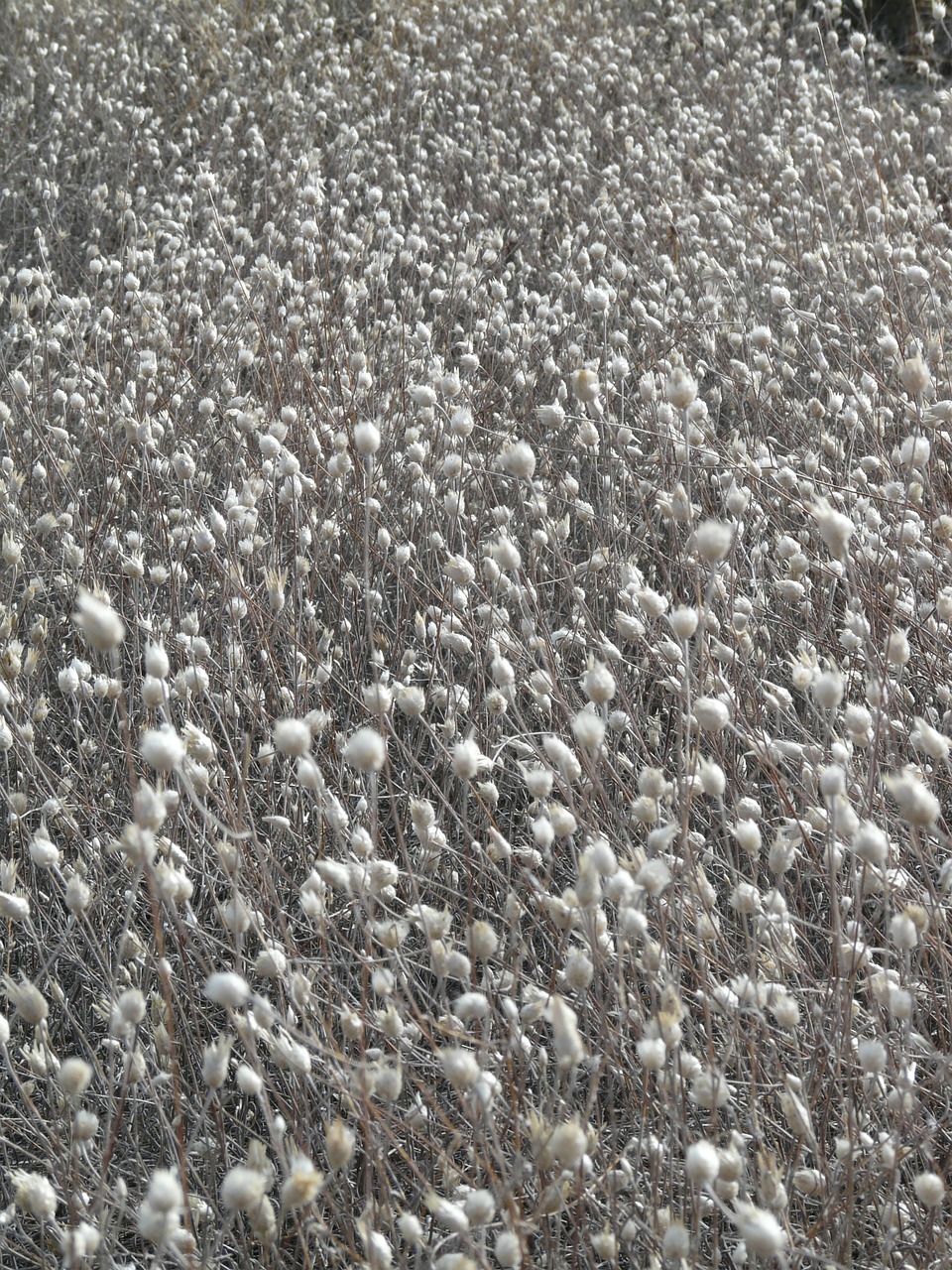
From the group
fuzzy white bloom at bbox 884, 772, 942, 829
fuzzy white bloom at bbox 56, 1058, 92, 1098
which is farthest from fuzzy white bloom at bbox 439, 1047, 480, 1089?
fuzzy white bloom at bbox 884, 772, 942, 829

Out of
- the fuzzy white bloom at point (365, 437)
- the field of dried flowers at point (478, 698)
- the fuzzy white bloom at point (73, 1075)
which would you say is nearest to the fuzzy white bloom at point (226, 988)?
the field of dried flowers at point (478, 698)

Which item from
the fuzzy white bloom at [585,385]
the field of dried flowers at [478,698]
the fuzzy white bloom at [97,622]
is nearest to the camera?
the fuzzy white bloom at [97,622]

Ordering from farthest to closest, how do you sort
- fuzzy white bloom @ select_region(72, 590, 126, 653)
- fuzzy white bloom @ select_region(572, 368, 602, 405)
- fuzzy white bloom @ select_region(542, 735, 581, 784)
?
fuzzy white bloom @ select_region(572, 368, 602, 405) < fuzzy white bloom @ select_region(542, 735, 581, 784) < fuzzy white bloom @ select_region(72, 590, 126, 653)

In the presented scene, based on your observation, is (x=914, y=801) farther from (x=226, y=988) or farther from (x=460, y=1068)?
(x=226, y=988)

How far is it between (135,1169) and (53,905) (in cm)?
49

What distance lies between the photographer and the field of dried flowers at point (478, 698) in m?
1.10

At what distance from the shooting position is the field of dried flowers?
110cm

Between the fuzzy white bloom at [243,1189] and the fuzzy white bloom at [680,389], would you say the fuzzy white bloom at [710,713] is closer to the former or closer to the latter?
the fuzzy white bloom at [680,389]

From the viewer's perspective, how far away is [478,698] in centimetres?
192

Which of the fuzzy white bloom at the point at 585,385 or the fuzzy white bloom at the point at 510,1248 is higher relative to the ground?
the fuzzy white bloom at the point at 585,385

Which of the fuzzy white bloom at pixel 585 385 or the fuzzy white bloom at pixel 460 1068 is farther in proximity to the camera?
the fuzzy white bloom at pixel 585 385

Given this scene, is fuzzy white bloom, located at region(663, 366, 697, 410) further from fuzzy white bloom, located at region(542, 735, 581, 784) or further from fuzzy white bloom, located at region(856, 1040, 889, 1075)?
fuzzy white bloom, located at region(856, 1040, 889, 1075)

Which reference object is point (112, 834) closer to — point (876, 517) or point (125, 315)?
point (876, 517)

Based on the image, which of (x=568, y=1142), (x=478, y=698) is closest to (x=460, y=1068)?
(x=568, y=1142)
